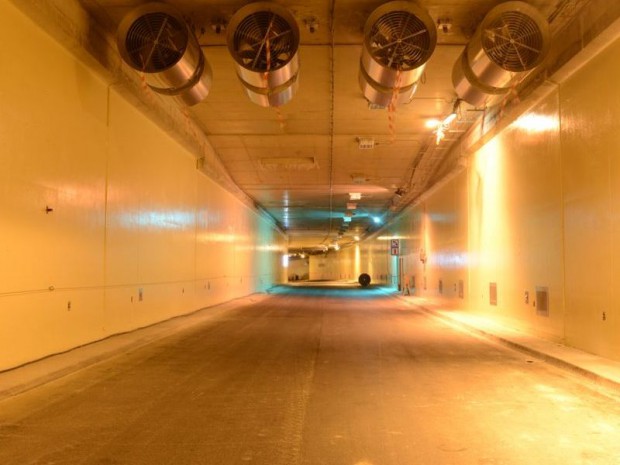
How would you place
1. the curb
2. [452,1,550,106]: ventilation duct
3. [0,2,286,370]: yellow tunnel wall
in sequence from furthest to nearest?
[452,1,550,106]: ventilation duct < [0,2,286,370]: yellow tunnel wall < the curb

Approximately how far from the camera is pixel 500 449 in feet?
16.6

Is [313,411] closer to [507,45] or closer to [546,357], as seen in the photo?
[546,357]

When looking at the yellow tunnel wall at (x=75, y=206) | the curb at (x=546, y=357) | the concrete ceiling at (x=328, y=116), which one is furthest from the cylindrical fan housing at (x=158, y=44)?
the curb at (x=546, y=357)

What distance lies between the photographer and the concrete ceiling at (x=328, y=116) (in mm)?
9875

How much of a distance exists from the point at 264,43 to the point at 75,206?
4.50 m

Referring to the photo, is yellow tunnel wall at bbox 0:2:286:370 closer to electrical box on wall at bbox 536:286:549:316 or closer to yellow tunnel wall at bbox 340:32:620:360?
yellow tunnel wall at bbox 340:32:620:360

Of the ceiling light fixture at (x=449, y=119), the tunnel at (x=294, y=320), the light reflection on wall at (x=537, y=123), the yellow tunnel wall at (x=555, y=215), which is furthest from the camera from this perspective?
the ceiling light fixture at (x=449, y=119)

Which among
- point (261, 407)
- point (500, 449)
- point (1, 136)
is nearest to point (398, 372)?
point (261, 407)

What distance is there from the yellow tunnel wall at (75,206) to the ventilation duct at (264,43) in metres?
3.17

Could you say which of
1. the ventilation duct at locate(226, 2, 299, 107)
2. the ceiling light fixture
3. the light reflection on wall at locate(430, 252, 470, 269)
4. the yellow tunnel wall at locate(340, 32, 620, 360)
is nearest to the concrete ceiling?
the ceiling light fixture

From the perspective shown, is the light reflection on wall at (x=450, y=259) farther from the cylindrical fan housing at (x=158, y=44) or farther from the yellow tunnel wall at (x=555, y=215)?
the cylindrical fan housing at (x=158, y=44)

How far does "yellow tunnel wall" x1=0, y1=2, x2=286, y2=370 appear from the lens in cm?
823

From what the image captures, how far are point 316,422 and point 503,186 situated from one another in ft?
34.8

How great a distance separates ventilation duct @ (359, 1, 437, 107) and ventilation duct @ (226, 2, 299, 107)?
1.28 m
